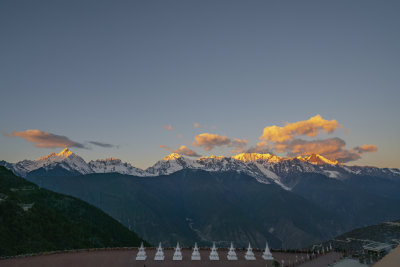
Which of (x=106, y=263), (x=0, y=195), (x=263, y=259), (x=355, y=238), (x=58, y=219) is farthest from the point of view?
(x=58, y=219)

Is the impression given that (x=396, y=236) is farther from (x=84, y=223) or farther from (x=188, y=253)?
(x=84, y=223)

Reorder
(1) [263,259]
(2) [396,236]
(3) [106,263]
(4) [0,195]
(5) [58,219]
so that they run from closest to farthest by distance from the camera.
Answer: (3) [106,263] < (1) [263,259] < (2) [396,236] < (4) [0,195] < (5) [58,219]

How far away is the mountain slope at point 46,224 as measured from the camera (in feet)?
352

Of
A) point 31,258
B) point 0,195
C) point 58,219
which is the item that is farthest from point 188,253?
point 0,195

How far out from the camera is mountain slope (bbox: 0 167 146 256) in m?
107

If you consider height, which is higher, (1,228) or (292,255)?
(1,228)

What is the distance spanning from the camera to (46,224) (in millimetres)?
124688

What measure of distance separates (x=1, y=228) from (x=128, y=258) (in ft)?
187

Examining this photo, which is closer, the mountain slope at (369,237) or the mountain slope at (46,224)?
the mountain slope at (369,237)

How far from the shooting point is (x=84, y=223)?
160 meters

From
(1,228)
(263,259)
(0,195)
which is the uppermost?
(0,195)

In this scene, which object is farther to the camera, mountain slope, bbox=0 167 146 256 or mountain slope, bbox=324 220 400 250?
mountain slope, bbox=0 167 146 256

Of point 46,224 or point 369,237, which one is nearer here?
point 369,237

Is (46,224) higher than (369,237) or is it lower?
higher
